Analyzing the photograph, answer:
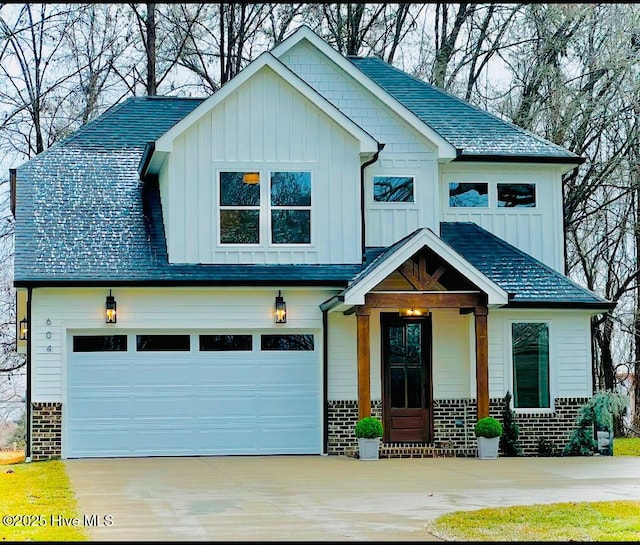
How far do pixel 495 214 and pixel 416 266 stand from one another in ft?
12.5

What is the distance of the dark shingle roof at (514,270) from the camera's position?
19672 mm

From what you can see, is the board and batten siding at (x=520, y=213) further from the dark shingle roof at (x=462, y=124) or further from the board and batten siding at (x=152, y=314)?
the board and batten siding at (x=152, y=314)

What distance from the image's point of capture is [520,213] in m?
21.7

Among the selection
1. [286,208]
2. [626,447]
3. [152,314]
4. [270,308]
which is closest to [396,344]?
[270,308]

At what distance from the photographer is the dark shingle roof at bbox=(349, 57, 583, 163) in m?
21.6

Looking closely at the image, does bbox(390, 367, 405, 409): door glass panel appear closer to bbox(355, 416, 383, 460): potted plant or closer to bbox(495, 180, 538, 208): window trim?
bbox(355, 416, 383, 460): potted plant

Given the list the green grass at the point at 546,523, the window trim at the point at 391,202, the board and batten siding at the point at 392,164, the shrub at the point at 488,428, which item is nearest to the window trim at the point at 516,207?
the board and batten siding at the point at 392,164

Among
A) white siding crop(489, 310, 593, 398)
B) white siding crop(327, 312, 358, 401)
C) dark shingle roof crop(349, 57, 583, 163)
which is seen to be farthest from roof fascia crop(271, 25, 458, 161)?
white siding crop(327, 312, 358, 401)

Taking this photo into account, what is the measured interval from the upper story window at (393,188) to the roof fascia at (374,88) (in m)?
0.79

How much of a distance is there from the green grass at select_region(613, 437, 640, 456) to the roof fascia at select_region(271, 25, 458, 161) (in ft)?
22.1

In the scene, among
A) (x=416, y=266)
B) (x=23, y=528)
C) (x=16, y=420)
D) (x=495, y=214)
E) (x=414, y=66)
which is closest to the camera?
(x=23, y=528)

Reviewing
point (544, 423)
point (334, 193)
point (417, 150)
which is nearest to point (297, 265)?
point (334, 193)

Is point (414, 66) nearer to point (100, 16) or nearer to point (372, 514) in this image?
point (100, 16)

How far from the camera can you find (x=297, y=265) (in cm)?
1966
